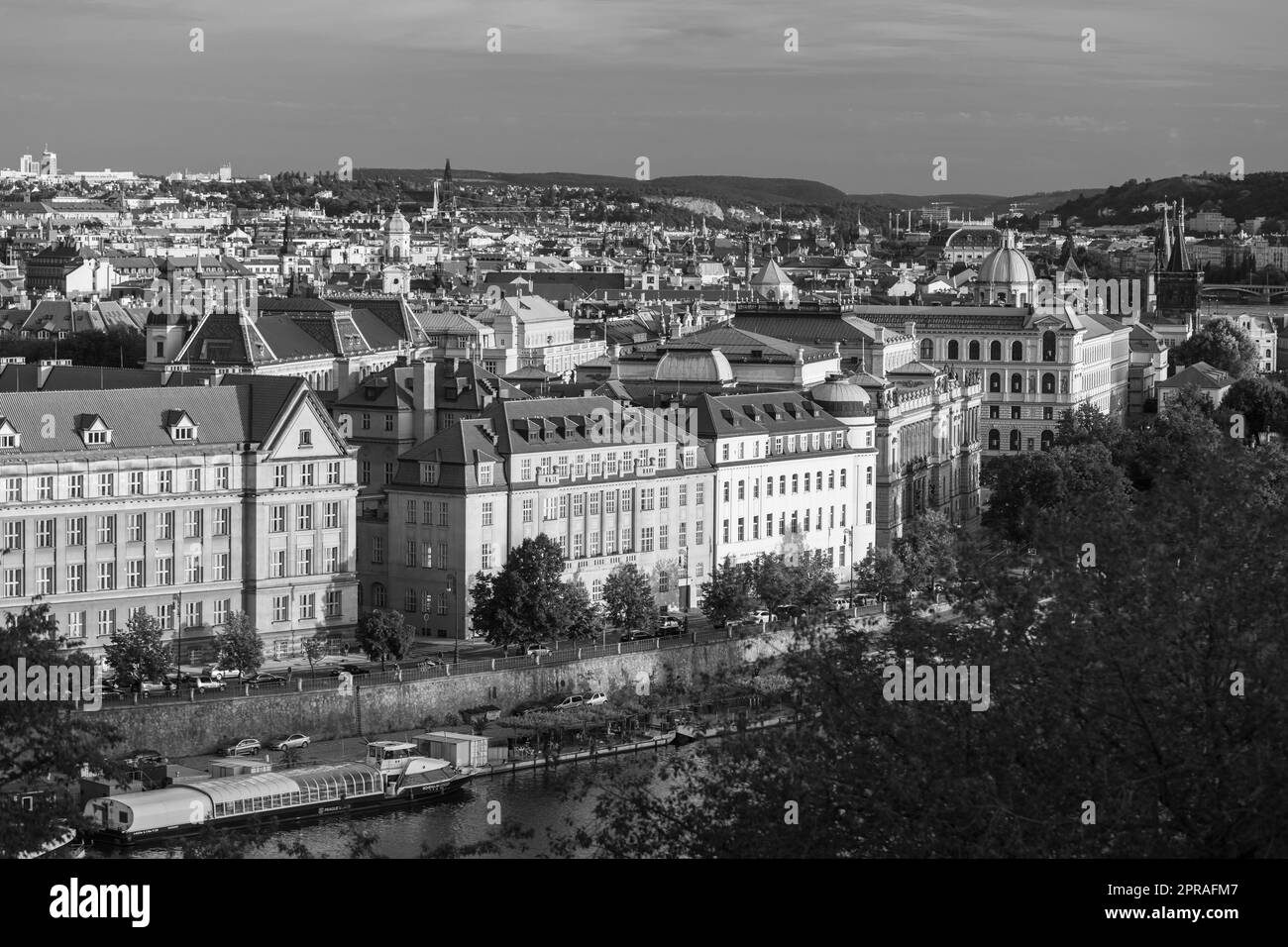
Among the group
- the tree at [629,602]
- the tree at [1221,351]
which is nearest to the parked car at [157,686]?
the tree at [629,602]

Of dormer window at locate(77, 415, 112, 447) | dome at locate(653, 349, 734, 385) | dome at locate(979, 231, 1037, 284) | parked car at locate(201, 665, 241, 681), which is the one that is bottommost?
parked car at locate(201, 665, 241, 681)

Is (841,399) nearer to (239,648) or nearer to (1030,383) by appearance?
(239,648)

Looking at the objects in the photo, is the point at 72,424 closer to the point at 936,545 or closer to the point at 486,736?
the point at 486,736

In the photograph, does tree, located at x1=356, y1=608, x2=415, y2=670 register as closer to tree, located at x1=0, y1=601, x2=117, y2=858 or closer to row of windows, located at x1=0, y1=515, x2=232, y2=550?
row of windows, located at x1=0, y1=515, x2=232, y2=550

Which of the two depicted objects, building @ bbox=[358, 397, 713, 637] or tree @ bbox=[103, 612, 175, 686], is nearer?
tree @ bbox=[103, 612, 175, 686]

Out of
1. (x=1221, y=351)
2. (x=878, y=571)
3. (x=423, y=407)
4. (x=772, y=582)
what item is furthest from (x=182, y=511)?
(x=1221, y=351)

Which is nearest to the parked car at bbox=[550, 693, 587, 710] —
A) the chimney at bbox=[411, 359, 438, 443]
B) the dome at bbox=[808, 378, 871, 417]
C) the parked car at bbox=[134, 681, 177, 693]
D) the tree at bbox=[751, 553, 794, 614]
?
the tree at bbox=[751, 553, 794, 614]
